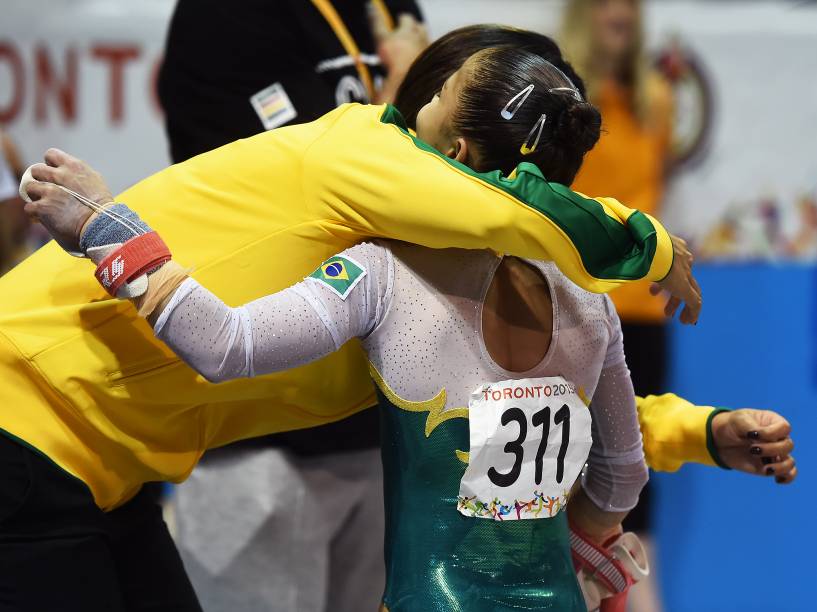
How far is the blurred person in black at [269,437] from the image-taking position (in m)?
2.19

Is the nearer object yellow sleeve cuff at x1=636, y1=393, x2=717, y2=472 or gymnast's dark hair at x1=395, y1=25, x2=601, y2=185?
gymnast's dark hair at x1=395, y1=25, x2=601, y2=185

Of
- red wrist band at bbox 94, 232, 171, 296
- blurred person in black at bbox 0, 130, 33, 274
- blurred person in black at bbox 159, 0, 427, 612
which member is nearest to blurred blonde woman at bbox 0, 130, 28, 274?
blurred person in black at bbox 0, 130, 33, 274

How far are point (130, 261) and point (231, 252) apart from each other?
193mm

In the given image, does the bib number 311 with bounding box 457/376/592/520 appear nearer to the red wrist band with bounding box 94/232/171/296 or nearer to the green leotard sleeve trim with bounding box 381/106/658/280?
the green leotard sleeve trim with bounding box 381/106/658/280

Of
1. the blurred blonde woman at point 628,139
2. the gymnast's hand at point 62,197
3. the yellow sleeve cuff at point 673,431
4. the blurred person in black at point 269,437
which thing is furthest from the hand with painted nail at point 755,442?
the blurred blonde woman at point 628,139

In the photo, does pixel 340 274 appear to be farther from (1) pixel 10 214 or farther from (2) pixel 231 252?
(1) pixel 10 214

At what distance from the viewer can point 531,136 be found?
1.50 metres

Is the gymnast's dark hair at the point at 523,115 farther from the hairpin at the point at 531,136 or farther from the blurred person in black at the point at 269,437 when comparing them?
the blurred person in black at the point at 269,437

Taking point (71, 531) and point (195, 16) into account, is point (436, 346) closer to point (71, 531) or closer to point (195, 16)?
point (71, 531)

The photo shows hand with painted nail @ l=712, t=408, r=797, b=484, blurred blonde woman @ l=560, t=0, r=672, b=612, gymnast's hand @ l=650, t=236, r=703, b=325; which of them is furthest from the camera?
blurred blonde woman @ l=560, t=0, r=672, b=612

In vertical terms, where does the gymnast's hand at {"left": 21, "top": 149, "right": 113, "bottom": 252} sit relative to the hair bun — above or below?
below

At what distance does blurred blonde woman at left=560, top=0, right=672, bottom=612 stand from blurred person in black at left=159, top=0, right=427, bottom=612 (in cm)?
112

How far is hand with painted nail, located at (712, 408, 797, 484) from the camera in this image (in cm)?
172

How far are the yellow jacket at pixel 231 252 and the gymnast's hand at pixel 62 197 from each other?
0.39 ft
